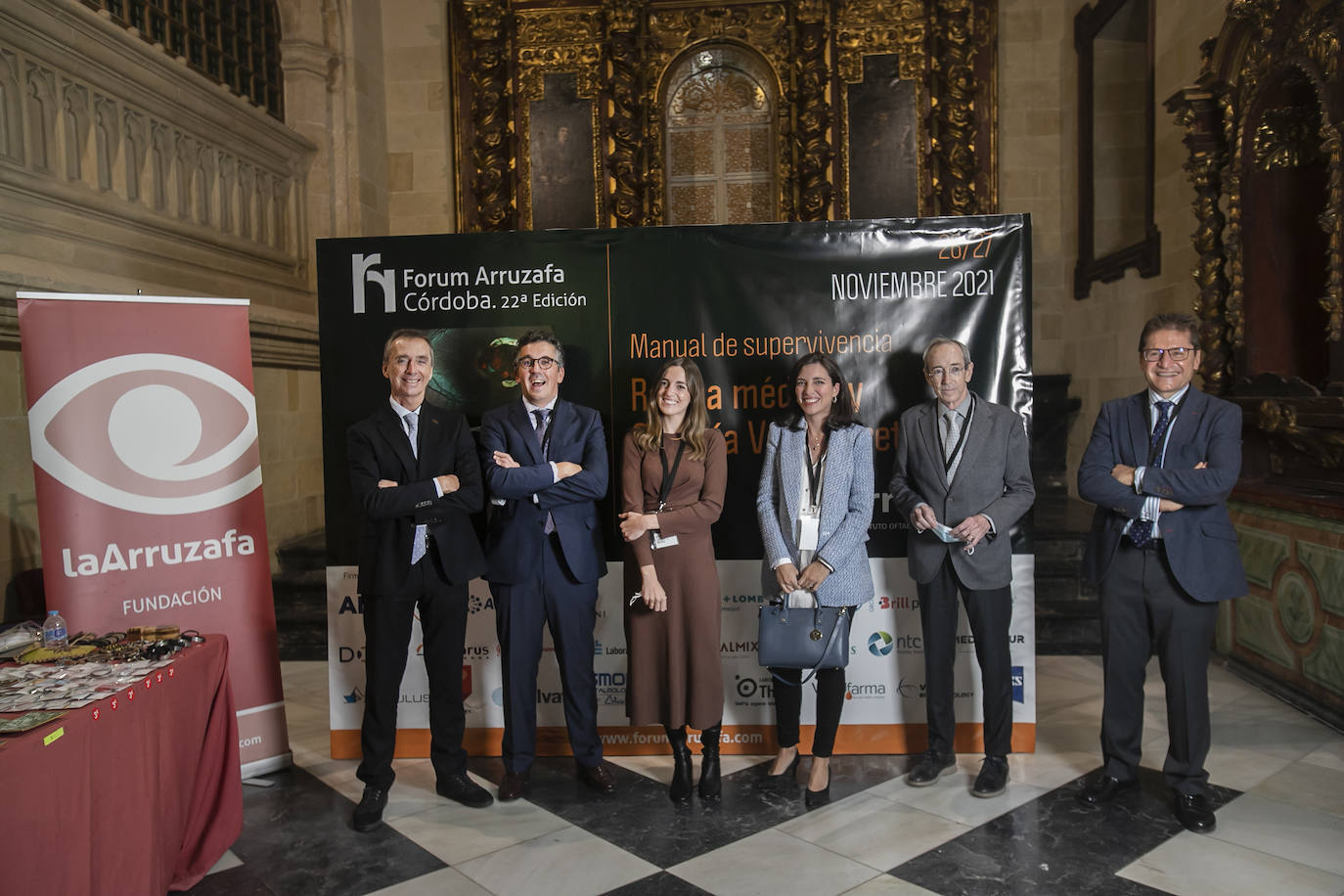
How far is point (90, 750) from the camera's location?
2.14 meters

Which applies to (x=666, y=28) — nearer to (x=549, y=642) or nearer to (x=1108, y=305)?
(x=1108, y=305)

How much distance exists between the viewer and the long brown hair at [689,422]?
326cm

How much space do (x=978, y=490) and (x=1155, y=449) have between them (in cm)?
59

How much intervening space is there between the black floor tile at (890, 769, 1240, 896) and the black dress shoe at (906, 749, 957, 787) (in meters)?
0.33

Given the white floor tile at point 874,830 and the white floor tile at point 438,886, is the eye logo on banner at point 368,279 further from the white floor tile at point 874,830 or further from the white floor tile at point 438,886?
the white floor tile at point 874,830

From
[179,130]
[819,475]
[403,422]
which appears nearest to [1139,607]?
[819,475]

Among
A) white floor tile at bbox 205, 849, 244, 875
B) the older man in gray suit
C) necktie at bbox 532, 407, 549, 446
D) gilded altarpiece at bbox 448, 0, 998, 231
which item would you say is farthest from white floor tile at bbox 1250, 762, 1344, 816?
gilded altarpiece at bbox 448, 0, 998, 231

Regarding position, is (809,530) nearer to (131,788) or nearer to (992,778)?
(992,778)

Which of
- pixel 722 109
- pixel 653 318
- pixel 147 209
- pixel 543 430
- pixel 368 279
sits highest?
pixel 722 109

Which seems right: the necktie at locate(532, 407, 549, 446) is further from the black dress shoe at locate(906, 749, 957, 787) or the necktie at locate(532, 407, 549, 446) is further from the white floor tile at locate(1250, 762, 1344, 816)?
the white floor tile at locate(1250, 762, 1344, 816)

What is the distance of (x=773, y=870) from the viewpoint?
2.80 metres

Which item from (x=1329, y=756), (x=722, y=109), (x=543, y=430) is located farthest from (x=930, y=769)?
(x=722, y=109)

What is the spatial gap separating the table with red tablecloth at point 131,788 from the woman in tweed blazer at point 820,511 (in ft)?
6.20

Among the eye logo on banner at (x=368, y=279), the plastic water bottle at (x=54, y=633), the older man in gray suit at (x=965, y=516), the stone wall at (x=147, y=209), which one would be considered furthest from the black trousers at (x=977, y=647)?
the stone wall at (x=147, y=209)
